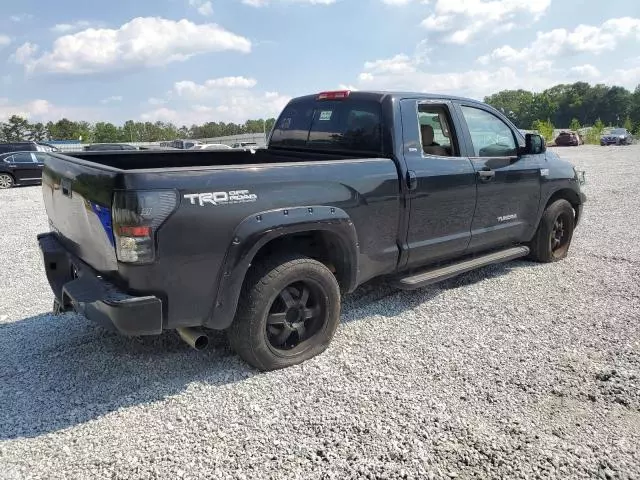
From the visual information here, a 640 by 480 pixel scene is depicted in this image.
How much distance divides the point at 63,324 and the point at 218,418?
2.14 metres

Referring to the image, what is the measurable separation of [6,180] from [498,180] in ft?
57.0

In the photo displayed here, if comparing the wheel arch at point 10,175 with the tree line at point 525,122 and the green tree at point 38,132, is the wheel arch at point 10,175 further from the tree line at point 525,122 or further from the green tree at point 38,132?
the green tree at point 38,132

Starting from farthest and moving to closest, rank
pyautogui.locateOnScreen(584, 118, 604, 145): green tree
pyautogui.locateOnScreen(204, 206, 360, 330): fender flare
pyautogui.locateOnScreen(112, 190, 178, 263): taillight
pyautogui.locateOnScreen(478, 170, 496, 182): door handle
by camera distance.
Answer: pyautogui.locateOnScreen(584, 118, 604, 145): green tree
pyautogui.locateOnScreen(478, 170, 496, 182): door handle
pyautogui.locateOnScreen(204, 206, 360, 330): fender flare
pyautogui.locateOnScreen(112, 190, 178, 263): taillight

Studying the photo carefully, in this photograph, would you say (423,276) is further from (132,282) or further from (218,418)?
(132,282)

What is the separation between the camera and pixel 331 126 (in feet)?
15.5

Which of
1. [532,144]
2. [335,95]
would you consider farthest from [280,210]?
[532,144]

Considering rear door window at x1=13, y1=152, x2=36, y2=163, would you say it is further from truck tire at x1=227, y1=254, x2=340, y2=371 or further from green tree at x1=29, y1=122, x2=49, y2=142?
green tree at x1=29, y1=122, x2=49, y2=142

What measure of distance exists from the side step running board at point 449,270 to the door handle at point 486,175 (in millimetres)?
814

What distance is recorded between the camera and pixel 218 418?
2.99 meters

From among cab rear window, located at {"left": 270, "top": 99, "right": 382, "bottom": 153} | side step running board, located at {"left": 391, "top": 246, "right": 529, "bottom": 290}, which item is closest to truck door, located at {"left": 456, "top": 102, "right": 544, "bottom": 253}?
side step running board, located at {"left": 391, "top": 246, "right": 529, "bottom": 290}

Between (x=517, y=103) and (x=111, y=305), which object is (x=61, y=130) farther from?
(x=517, y=103)

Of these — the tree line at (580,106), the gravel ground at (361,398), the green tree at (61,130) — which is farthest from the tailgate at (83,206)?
the tree line at (580,106)

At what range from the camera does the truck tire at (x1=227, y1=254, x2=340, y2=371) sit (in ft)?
11.0

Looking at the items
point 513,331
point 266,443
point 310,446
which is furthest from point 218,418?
point 513,331
